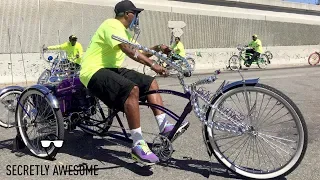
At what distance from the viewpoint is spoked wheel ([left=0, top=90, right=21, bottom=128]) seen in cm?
525

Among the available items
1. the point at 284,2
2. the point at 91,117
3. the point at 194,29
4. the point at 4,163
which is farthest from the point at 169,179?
the point at 284,2

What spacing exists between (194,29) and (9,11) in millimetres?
11825

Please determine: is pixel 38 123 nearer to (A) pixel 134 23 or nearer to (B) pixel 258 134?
(A) pixel 134 23

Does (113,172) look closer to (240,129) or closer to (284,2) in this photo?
(240,129)

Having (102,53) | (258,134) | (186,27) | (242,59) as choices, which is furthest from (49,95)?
(186,27)

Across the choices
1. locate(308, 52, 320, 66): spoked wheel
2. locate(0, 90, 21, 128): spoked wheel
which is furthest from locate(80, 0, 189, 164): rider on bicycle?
locate(308, 52, 320, 66): spoked wheel

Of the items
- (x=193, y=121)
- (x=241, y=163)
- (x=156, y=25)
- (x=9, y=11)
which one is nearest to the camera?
(x=241, y=163)

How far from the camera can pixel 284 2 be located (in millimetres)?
30422

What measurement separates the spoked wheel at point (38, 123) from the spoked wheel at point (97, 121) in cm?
40

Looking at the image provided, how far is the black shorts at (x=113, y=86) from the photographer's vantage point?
381cm

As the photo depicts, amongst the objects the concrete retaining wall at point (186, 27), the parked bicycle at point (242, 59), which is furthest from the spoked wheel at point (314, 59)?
the parked bicycle at point (242, 59)

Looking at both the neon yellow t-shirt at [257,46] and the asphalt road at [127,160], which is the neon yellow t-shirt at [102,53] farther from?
the neon yellow t-shirt at [257,46]

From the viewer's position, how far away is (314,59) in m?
25.9

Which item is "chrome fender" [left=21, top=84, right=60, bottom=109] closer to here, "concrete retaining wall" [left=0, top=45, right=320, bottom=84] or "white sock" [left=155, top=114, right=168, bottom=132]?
"white sock" [left=155, top=114, right=168, bottom=132]
